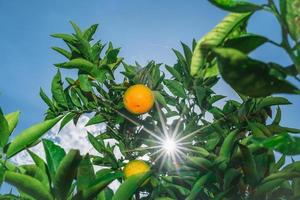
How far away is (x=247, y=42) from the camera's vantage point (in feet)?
3.82

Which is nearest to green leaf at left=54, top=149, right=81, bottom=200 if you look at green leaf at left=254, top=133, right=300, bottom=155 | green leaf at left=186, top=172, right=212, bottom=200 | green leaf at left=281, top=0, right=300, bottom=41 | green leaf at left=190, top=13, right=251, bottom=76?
green leaf at left=186, top=172, right=212, bottom=200

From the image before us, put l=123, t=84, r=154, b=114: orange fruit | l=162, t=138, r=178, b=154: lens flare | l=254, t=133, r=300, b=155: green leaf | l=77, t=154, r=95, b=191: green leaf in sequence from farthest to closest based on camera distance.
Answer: l=123, t=84, r=154, b=114: orange fruit < l=162, t=138, r=178, b=154: lens flare < l=77, t=154, r=95, b=191: green leaf < l=254, t=133, r=300, b=155: green leaf

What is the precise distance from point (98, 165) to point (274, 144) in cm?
252

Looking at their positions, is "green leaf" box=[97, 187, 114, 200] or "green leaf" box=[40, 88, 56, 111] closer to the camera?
"green leaf" box=[97, 187, 114, 200]

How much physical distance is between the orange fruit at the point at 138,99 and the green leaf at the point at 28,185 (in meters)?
1.22

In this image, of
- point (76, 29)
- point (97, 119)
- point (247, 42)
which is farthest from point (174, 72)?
point (247, 42)

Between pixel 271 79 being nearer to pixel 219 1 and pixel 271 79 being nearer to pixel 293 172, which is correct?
pixel 219 1

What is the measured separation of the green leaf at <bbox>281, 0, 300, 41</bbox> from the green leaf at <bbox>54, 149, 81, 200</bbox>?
40.4 inches

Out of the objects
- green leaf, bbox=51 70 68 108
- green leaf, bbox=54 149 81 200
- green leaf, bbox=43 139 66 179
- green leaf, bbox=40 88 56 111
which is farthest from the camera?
green leaf, bbox=40 88 56 111

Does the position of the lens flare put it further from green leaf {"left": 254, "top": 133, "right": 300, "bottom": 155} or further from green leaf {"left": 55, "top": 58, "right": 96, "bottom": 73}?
green leaf {"left": 254, "top": 133, "right": 300, "bottom": 155}

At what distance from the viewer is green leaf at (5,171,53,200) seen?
185 cm

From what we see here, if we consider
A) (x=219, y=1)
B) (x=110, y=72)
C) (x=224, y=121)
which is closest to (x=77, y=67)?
(x=110, y=72)

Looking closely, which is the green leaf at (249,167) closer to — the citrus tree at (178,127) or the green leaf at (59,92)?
the citrus tree at (178,127)

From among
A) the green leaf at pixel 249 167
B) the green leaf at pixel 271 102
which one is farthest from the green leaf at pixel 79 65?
the green leaf at pixel 249 167
